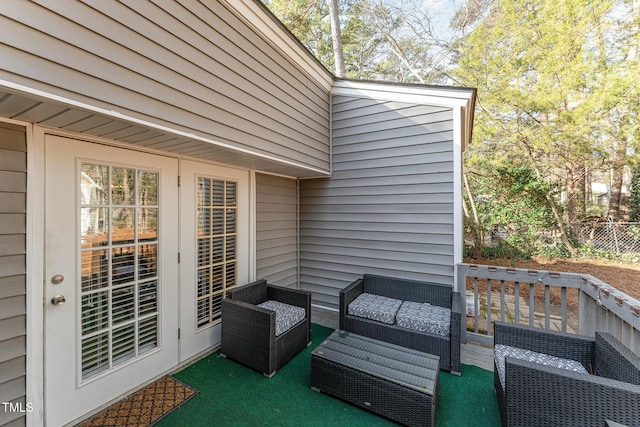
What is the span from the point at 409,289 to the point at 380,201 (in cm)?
128

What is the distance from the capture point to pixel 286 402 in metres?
2.32

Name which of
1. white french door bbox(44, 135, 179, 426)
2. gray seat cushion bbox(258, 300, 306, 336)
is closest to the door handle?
white french door bbox(44, 135, 179, 426)

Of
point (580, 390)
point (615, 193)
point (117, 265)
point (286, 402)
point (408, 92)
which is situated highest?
point (408, 92)

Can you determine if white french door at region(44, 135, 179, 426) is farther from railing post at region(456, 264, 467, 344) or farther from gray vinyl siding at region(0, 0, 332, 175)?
railing post at region(456, 264, 467, 344)

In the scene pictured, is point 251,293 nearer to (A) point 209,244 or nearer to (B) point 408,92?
(A) point 209,244

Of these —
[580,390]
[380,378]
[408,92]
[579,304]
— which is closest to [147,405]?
[380,378]

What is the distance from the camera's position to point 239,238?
353 centimetres

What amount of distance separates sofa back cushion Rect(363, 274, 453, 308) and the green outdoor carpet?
769 millimetres

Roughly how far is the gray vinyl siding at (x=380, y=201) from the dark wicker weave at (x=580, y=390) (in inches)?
59.9

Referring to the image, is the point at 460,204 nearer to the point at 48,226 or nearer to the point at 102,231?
the point at 102,231

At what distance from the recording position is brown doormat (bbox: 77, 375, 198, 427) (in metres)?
2.07

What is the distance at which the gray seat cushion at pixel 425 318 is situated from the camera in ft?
9.22

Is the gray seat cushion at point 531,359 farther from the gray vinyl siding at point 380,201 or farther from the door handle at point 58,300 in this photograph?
the door handle at point 58,300

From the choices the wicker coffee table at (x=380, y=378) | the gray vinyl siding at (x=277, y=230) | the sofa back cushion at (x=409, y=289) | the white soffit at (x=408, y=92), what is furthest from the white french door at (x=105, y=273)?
the white soffit at (x=408, y=92)
